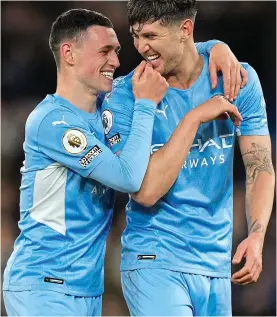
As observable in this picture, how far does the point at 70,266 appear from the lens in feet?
13.1

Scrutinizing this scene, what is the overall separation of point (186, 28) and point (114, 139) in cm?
71

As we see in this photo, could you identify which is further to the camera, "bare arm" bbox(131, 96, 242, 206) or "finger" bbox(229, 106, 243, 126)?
"finger" bbox(229, 106, 243, 126)

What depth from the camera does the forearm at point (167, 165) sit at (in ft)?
12.7

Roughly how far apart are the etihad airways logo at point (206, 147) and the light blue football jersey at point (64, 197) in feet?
0.92

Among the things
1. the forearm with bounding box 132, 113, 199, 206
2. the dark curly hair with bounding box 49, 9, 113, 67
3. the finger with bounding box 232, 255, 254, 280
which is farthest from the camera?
the dark curly hair with bounding box 49, 9, 113, 67

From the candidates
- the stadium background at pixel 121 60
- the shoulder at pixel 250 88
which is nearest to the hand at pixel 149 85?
the shoulder at pixel 250 88

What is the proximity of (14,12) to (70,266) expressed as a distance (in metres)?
3.97

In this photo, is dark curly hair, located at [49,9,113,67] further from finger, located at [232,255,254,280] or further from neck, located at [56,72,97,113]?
finger, located at [232,255,254,280]

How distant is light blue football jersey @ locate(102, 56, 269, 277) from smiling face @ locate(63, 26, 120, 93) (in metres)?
0.09

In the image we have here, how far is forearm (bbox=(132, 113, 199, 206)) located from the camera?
12.7ft

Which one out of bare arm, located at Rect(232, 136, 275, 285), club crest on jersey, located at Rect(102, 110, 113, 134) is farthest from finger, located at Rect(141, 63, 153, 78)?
bare arm, located at Rect(232, 136, 275, 285)

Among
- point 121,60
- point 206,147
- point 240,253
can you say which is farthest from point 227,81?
point 121,60

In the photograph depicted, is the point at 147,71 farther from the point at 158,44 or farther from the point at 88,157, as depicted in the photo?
the point at 88,157

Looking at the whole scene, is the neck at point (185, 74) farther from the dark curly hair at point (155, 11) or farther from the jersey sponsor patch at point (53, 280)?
the jersey sponsor patch at point (53, 280)
